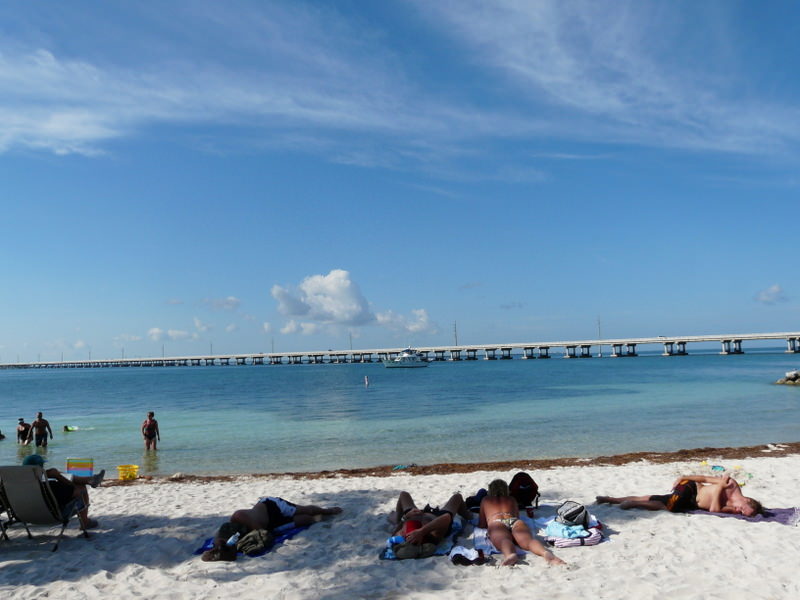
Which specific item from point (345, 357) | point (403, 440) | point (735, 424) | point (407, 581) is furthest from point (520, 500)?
point (345, 357)

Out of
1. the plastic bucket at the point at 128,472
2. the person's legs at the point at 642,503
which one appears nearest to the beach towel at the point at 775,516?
the person's legs at the point at 642,503

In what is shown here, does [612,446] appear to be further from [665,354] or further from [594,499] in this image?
[665,354]

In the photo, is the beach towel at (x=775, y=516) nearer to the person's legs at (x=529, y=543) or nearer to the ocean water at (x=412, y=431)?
the person's legs at (x=529, y=543)

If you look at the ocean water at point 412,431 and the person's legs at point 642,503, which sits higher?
the person's legs at point 642,503

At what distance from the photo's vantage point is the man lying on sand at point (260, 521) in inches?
205

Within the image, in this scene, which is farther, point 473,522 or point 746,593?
point 473,522

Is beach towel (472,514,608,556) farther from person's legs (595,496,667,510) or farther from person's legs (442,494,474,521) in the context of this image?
person's legs (595,496,667,510)

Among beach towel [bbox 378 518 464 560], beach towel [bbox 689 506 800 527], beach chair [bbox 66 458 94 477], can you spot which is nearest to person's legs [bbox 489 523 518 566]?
beach towel [bbox 378 518 464 560]

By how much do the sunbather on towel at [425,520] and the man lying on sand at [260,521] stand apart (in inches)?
36.2

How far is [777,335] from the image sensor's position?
314 feet

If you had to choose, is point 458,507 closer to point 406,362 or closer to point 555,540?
point 555,540

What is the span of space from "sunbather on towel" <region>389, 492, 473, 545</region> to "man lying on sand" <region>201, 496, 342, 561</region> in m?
0.92

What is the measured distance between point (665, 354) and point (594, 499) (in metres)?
125

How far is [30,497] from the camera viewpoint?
17.9ft
